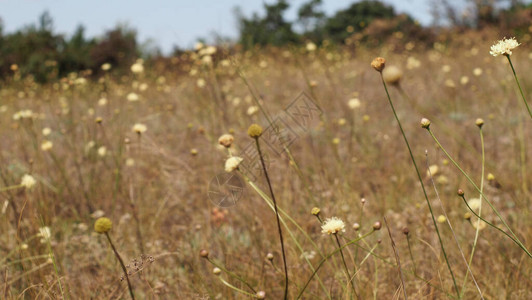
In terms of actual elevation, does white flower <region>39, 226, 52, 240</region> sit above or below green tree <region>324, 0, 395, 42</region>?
above

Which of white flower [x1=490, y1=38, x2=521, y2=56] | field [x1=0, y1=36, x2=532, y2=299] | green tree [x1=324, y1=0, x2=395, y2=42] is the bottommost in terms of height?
green tree [x1=324, y1=0, x2=395, y2=42]

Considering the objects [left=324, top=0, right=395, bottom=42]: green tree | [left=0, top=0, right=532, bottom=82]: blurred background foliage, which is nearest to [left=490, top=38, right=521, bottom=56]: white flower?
[left=0, top=0, right=532, bottom=82]: blurred background foliage

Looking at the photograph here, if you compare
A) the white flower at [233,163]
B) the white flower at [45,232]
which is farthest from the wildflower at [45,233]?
the white flower at [233,163]

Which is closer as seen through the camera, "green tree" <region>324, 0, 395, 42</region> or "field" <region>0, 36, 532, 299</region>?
"field" <region>0, 36, 532, 299</region>

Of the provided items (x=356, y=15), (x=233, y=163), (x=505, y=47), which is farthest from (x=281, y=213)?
(x=356, y=15)

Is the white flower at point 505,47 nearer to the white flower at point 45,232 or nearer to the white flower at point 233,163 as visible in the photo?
the white flower at point 233,163

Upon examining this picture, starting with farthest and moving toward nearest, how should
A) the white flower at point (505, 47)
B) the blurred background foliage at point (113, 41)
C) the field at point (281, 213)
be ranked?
the blurred background foliage at point (113, 41) < the field at point (281, 213) < the white flower at point (505, 47)

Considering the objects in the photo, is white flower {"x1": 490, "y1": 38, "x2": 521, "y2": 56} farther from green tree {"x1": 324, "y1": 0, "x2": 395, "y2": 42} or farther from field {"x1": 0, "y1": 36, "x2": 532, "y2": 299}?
green tree {"x1": 324, "y1": 0, "x2": 395, "y2": 42}

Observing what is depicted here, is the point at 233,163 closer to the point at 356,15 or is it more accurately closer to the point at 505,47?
the point at 505,47

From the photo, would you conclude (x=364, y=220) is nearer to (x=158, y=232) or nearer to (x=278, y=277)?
(x=278, y=277)

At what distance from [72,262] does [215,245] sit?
0.70 metres

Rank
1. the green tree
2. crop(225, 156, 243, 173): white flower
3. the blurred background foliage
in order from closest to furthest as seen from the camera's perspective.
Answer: crop(225, 156, 243, 173): white flower
the blurred background foliage
the green tree

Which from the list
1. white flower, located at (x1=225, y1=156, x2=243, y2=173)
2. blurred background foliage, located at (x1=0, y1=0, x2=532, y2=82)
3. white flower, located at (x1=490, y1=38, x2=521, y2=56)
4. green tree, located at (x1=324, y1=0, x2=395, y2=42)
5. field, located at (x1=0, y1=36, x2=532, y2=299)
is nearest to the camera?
white flower, located at (x1=490, y1=38, x2=521, y2=56)

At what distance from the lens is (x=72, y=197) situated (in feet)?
8.16
